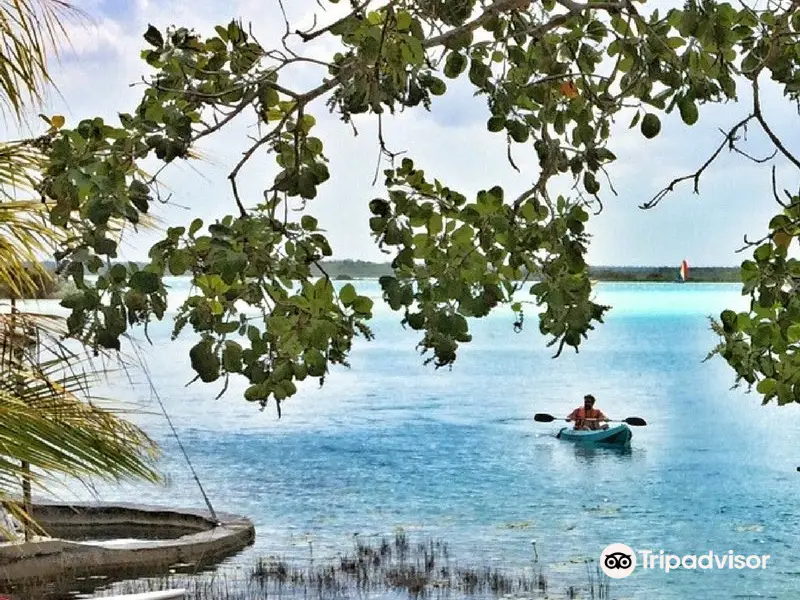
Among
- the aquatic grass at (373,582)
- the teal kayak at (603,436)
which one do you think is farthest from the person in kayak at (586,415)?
the teal kayak at (603,436)

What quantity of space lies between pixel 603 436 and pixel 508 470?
281 cm

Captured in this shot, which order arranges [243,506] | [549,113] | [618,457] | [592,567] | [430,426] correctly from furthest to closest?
1. [430,426]
2. [618,457]
3. [243,506]
4. [592,567]
5. [549,113]

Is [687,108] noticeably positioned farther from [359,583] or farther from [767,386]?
[359,583]

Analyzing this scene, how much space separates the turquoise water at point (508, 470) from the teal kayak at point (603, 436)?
36cm

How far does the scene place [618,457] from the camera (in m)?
33.8

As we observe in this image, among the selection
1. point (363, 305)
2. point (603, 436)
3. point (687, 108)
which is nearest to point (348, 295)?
point (363, 305)

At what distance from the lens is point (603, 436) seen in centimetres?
3203

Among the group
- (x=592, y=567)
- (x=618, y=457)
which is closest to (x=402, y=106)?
(x=592, y=567)

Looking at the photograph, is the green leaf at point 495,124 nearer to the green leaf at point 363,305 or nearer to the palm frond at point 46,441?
the green leaf at point 363,305

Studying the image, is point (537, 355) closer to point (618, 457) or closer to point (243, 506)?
point (618, 457)

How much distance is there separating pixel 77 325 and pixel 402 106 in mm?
691

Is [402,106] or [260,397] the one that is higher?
[402,106]

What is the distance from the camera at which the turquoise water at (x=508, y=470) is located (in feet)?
72.7

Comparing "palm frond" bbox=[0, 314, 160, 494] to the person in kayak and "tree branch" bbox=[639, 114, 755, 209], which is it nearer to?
"tree branch" bbox=[639, 114, 755, 209]
